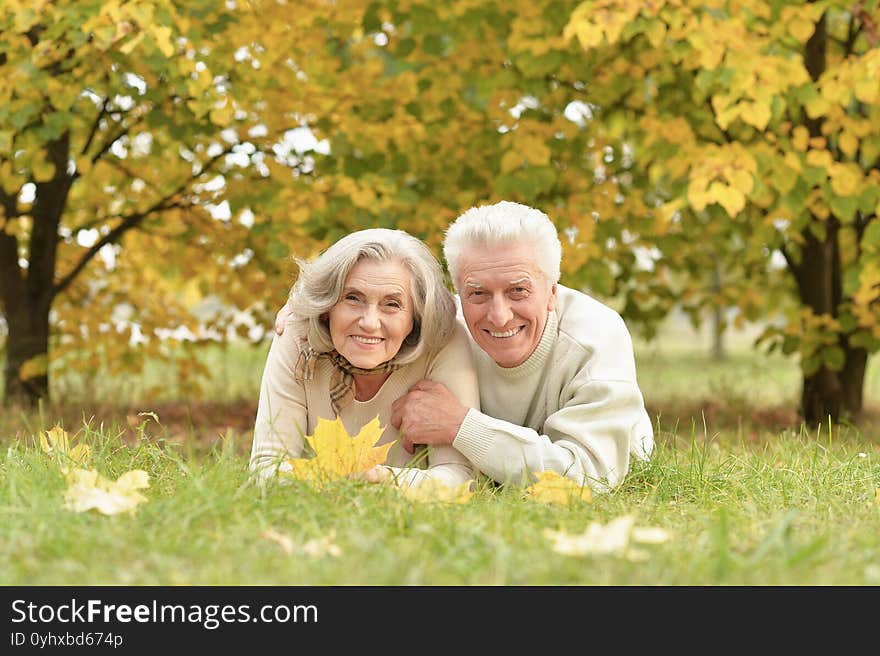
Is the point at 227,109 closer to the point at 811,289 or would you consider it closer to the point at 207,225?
the point at 207,225

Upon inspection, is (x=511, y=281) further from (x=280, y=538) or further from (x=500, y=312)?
(x=280, y=538)

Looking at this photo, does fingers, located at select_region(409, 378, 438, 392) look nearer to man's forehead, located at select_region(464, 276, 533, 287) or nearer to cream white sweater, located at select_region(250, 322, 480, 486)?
cream white sweater, located at select_region(250, 322, 480, 486)

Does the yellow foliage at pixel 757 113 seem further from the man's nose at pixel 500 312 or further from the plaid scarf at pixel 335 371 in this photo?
the plaid scarf at pixel 335 371

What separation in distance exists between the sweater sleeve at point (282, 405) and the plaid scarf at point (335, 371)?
0.09 ft

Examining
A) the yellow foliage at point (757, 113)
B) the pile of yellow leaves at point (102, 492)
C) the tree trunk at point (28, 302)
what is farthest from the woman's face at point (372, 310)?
the tree trunk at point (28, 302)

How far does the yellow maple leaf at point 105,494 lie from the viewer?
2102 mm

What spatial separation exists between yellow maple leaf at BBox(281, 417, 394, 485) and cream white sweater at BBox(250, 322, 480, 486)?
0.31 meters

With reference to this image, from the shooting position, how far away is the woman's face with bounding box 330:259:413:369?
9.00 feet

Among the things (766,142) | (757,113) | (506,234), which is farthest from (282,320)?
(766,142)

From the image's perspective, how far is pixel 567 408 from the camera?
9.29 feet

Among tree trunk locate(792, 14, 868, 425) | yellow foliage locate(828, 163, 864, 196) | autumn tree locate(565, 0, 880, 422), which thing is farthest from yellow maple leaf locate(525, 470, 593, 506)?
tree trunk locate(792, 14, 868, 425)

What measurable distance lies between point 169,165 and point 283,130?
915 mm

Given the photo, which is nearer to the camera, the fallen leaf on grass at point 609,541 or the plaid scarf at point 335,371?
the fallen leaf on grass at point 609,541
